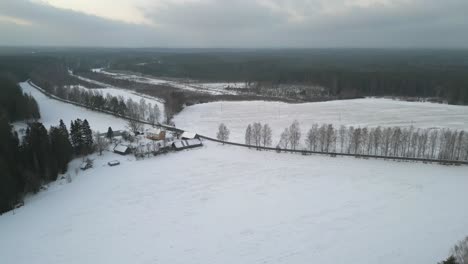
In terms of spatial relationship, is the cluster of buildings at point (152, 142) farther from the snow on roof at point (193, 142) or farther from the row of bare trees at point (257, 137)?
the row of bare trees at point (257, 137)

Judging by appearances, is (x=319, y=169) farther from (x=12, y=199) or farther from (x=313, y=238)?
(x=12, y=199)

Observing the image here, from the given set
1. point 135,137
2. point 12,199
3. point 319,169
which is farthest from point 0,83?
point 319,169

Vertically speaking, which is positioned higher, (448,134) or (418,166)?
(448,134)

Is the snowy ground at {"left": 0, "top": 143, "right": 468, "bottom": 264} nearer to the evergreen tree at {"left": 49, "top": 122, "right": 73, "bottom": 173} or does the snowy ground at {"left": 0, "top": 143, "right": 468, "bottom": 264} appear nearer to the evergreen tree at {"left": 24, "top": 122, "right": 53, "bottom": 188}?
the evergreen tree at {"left": 49, "top": 122, "right": 73, "bottom": 173}

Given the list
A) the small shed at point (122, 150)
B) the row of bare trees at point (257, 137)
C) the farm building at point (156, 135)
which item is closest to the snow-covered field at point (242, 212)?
the small shed at point (122, 150)

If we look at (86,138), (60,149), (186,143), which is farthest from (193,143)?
(60,149)

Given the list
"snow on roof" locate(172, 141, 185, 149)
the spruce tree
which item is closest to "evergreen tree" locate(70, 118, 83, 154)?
the spruce tree
